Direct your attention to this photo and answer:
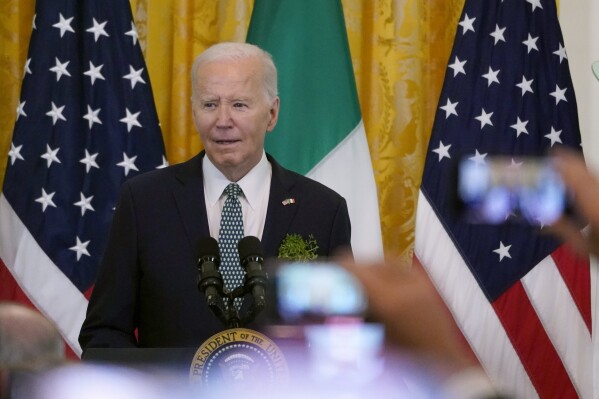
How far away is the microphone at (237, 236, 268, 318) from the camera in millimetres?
1985

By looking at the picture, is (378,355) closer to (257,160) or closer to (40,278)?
(257,160)

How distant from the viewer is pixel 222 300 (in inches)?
80.3

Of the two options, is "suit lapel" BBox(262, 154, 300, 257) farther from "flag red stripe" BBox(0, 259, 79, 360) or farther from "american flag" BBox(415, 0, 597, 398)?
"flag red stripe" BBox(0, 259, 79, 360)

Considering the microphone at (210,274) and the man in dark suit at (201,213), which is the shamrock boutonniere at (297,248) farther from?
the microphone at (210,274)

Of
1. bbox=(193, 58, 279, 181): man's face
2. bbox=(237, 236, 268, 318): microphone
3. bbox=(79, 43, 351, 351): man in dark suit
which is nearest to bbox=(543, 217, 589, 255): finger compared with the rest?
bbox=(237, 236, 268, 318): microphone

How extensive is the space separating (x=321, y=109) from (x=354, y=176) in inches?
13.0

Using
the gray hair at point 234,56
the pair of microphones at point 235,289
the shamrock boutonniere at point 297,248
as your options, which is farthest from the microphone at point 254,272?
the gray hair at point 234,56

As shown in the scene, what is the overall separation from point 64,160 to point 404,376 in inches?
146

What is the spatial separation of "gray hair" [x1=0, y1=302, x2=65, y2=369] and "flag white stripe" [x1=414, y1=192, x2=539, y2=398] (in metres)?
3.64

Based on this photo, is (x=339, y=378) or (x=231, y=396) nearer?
(x=339, y=378)

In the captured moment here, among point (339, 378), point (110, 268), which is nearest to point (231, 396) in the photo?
point (339, 378)

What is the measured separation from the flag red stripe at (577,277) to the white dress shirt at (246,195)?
1.86m

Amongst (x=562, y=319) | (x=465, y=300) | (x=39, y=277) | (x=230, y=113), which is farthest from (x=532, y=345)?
(x=39, y=277)

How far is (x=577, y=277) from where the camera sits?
443 cm
